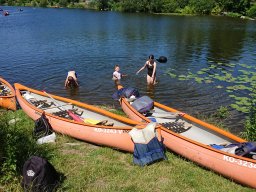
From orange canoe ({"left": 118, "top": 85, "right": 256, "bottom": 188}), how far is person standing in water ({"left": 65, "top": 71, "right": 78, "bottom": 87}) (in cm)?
607

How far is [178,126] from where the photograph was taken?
36.3 feet

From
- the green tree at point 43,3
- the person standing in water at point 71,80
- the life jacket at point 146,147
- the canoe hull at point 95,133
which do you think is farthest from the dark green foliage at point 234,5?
the life jacket at point 146,147

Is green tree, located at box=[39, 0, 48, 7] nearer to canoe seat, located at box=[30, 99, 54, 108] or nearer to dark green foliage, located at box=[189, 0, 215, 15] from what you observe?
dark green foliage, located at box=[189, 0, 215, 15]

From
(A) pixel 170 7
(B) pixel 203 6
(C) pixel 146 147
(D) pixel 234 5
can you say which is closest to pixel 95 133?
(C) pixel 146 147

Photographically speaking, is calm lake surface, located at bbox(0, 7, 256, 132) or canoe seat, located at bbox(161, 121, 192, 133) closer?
canoe seat, located at bbox(161, 121, 192, 133)

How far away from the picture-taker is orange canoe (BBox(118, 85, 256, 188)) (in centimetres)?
810

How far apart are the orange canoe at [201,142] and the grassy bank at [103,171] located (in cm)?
26

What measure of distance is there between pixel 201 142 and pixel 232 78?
11241 mm

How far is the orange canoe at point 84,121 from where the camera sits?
9703 mm

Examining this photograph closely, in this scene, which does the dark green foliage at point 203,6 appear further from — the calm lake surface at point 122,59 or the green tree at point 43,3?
the green tree at point 43,3

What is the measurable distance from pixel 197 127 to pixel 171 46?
22729 millimetres

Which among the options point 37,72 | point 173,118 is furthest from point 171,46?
point 173,118

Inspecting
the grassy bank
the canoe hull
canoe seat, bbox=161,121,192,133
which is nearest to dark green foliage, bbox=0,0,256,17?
canoe seat, bbox=161,121,192,133

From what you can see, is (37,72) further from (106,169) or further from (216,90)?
(106,169)
